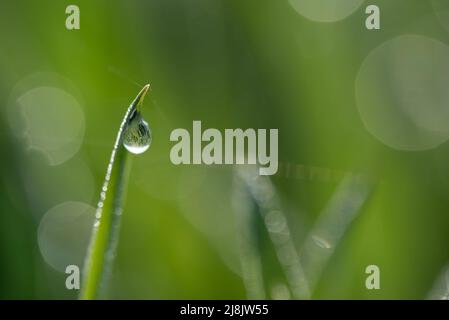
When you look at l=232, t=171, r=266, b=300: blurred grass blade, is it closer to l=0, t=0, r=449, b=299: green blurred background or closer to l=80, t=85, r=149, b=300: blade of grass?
l=0, t=0, r=449, b=299: green blurred background

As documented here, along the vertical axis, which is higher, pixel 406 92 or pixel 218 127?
pixel 406 92

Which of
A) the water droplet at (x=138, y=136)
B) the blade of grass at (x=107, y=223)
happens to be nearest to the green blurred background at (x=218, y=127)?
the water droplet at (x=138, y=136)

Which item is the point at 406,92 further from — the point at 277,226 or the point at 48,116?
the point at 48,116

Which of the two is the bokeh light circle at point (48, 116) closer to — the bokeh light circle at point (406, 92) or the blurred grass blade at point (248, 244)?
the blurred grass blade at point (248, 244)

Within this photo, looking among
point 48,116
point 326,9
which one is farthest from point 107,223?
point 326,9

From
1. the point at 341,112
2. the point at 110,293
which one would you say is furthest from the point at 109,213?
the point at 341,112

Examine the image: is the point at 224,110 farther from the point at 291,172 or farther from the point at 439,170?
the point at 439,170

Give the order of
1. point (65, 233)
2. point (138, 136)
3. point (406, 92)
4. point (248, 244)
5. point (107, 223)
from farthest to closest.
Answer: point (406, 92) → point (65, 233) → point (248, 244) → point (138, 136) → point (107, 223)
